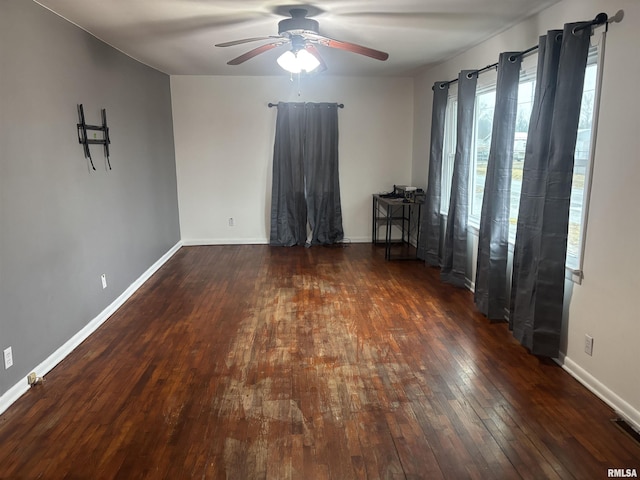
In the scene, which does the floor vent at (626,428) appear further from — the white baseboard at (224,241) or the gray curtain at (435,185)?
the white baseboard at (224,241)

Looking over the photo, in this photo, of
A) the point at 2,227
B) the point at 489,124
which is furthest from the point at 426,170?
the point at 2,227

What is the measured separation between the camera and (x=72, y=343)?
3.29 m

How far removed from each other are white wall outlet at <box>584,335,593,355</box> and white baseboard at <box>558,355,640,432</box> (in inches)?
5.1

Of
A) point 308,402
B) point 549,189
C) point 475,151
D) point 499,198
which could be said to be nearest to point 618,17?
point 549,189

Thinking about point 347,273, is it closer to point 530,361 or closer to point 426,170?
point 426,170

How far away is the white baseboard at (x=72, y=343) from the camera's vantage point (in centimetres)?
258

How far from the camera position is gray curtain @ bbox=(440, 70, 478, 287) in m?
4.30

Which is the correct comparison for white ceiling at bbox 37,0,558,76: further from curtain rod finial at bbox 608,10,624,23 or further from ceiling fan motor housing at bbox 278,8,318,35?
curtain rod finial at bbox 608,10,624,23

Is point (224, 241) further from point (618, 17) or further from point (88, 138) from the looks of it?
point (618, 17)

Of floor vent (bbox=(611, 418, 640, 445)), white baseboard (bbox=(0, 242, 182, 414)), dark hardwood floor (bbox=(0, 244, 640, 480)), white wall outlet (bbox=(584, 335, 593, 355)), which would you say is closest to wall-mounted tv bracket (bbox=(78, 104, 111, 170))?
white baseboard (bbox=(0, 242, 182, 414))

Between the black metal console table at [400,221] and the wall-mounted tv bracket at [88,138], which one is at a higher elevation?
the wall-mounted tv bracket at [88,138]

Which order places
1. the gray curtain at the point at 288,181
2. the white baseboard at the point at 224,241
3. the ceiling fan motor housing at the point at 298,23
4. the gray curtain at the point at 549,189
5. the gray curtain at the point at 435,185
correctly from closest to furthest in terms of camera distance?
1. the gray curtain at the point at 549,189
2. the ceiling fan motor housing at the point at 298,23
3. the gray curtain at the point at 435,185
4. the gray curtain at the point at 288,181
5. the white baseboard at the point at 224,241

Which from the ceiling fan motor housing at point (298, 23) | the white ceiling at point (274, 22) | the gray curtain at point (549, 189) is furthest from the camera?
the ceiling fan motor housing at point (298, 23)

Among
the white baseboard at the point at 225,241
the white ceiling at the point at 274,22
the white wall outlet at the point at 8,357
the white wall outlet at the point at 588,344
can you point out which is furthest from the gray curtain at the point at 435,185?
the white wall outlet at the point at 8,357
